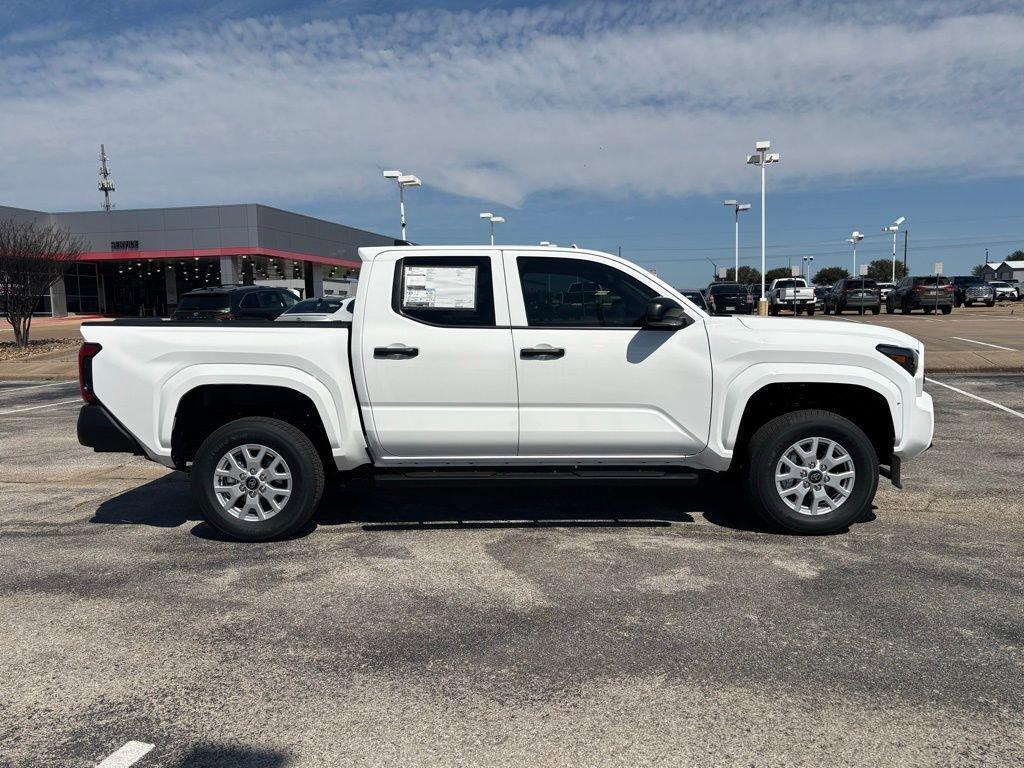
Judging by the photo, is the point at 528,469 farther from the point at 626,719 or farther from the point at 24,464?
the point at 24,464

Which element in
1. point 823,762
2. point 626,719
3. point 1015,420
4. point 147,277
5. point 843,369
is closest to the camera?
point 823,762

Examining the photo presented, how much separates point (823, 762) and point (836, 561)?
88.4 inches

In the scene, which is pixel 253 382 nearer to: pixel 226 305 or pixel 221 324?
pixel 221 324

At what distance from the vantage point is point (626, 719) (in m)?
3.05

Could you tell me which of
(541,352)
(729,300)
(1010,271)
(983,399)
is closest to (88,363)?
(541,352)

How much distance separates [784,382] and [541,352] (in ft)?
5.31

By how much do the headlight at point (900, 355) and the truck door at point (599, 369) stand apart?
1.18 meters

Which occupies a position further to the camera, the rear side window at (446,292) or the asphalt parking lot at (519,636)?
the rear side window at (446,292)

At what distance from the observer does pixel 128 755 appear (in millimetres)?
2840

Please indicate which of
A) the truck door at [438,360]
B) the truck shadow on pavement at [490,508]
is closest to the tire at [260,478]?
the truck shadow on pavement at [490,508]

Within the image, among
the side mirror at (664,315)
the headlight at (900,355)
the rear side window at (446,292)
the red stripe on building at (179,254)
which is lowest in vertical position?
the headlight at (900,355)

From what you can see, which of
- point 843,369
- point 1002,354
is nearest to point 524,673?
point 843,369

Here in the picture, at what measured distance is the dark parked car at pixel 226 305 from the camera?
18.3 metres

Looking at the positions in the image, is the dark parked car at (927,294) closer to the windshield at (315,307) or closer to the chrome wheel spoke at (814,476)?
the windshield at (315,307)
